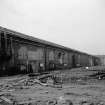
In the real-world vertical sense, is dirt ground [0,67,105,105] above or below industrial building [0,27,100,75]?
below

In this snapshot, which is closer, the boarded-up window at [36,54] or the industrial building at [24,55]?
the industrial building at [24,55]

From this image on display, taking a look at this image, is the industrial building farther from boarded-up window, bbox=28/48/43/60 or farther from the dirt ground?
the dirt ground

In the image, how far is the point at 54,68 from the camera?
2123cm

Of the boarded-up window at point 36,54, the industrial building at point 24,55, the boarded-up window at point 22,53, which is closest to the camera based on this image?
the industrial building at point 24,55

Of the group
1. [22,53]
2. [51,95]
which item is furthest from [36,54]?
[51,95]

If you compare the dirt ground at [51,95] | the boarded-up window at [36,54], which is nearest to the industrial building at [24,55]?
the boarded-up window at [36,54]

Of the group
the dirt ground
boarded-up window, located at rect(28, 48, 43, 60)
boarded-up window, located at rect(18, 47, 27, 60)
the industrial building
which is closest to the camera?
the dirt ground

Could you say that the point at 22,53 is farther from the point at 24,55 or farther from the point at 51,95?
the point at 51,95

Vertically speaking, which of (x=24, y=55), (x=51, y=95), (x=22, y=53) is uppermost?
(x=22, y=53)

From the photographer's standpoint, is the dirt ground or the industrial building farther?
the industrial building

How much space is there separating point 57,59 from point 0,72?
11319 mm

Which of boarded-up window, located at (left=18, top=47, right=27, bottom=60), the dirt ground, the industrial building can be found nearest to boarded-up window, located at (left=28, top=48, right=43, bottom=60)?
the industrial building

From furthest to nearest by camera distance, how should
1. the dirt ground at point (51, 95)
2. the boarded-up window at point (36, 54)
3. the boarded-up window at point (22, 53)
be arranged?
the boarded-up window at point (36, 54) < the boarded-up window at point (22, 53) < the dirt ground at point (51, 95)

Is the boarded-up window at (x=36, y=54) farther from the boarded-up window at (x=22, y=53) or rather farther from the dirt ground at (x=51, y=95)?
the dirt ground at (x=51, y=95)
